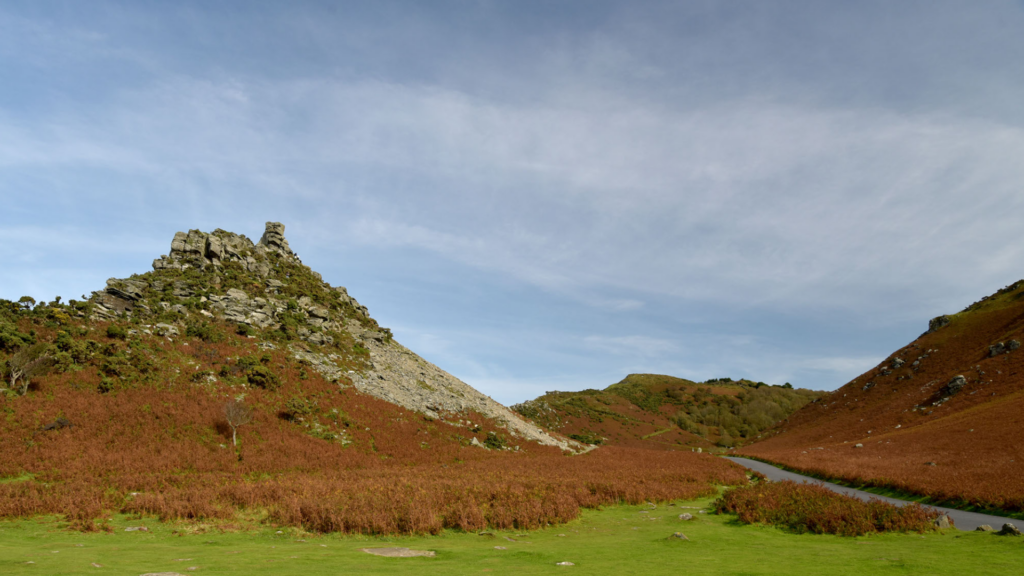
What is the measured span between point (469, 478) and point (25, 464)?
2152cm

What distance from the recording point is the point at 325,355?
47594 mm

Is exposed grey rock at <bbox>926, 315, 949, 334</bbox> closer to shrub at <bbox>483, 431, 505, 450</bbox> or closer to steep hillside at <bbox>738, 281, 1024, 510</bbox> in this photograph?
steep hillside at <bbox>738, 281, 1024, 510</bbox>

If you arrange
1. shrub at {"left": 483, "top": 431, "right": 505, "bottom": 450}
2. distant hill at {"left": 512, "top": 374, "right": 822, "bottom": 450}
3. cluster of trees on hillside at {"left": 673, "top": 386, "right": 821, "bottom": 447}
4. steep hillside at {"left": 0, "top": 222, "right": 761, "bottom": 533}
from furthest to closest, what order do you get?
cluster of trees on hillside at {"left": 673, "top": 386, "right": 821, "bottom": 447}, distant hill at {"left": 512, "top": 374, "right": 822, "bottom": 450}, shrub at {"left": 483, "top": 431, "right": 505, "bottom": 450}, steep hillside at {"left": 0, "top": 222, "right": 761, "bottom": 533}

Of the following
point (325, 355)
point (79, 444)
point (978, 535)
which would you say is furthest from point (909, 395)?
point (79, 444)

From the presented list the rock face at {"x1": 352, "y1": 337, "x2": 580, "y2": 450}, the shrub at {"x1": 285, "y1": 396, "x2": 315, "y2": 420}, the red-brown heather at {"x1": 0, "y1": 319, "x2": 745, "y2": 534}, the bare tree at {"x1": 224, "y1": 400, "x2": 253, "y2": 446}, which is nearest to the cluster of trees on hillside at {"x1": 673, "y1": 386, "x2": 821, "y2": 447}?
the rock face at {"x1": 352, "y1": 337, "x2": 580, "y2": 450}

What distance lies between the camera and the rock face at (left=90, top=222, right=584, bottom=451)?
142 ft

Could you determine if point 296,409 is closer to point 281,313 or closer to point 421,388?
point 421,388

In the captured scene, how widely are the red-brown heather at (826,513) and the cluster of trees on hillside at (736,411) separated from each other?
89.1 m

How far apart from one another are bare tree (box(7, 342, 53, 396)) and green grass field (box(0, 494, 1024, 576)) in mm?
19586

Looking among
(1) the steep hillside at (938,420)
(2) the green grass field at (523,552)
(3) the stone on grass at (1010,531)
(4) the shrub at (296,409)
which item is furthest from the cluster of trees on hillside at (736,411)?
(2) the green grass field at (523,552)

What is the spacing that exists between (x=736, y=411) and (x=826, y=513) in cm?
12342

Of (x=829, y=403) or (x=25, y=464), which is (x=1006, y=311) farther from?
(x=25, y=464)

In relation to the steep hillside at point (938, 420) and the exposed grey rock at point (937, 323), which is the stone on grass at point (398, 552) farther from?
the exposed grey rock at point (937, 323)

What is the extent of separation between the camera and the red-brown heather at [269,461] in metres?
15.8
